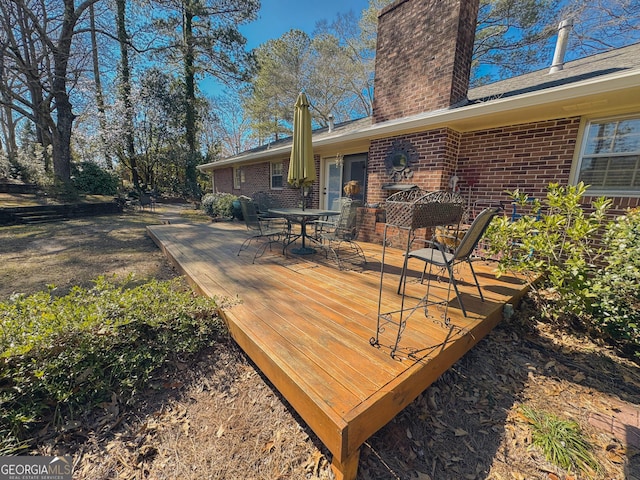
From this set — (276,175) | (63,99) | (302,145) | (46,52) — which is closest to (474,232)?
(302,145)

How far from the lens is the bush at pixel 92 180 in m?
11.9

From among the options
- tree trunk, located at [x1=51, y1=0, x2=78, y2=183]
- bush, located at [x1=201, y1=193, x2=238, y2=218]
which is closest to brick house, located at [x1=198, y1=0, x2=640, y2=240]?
bush, located at [x1=201, y1=193, x2=238, y2=218]

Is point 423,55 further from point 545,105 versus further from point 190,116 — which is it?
point 190,116

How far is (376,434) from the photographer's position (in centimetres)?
172

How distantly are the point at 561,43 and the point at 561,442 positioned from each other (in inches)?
245

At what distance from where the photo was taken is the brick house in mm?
3393

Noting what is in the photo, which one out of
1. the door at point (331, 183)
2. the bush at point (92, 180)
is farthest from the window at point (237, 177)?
the bush at point (92, 180)

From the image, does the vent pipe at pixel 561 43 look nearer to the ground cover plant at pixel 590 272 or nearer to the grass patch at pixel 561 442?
the ground cover plant at pixel 590 272

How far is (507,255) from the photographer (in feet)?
10.3

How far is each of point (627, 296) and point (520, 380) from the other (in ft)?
3.93

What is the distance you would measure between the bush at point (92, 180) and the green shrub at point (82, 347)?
13.2m

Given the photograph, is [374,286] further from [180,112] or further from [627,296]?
[180,112]

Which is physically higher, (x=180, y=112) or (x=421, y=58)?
(x=180, y=112)

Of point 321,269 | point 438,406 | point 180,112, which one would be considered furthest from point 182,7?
point 438,406
